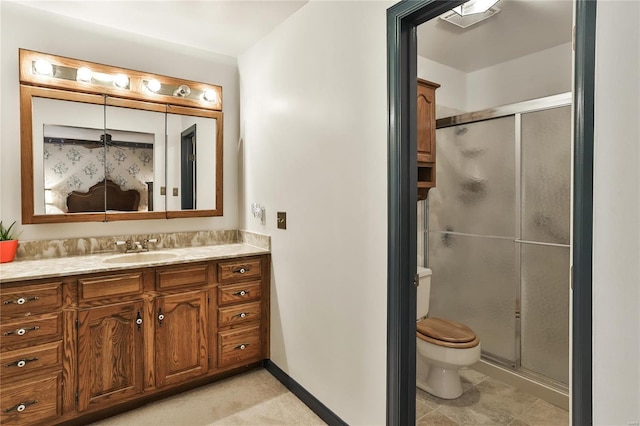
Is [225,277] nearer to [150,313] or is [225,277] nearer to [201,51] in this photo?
[150,313]

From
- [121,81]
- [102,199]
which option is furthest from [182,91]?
[102,199]

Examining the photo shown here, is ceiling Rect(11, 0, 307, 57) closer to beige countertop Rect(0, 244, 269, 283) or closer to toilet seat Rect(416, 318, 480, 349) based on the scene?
beige countertop Rect(0, 244, 269, 283)

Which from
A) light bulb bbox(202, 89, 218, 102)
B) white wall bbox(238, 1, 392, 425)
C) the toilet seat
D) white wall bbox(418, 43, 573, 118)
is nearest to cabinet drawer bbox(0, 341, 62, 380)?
white wall bbox(238, 1, 392, 425)

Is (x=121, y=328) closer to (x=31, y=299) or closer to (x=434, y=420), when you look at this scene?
(x=31, y=299)

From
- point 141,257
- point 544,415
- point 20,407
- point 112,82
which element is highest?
point 112,82

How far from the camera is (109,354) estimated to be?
211cm

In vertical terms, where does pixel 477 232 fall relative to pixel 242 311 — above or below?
above

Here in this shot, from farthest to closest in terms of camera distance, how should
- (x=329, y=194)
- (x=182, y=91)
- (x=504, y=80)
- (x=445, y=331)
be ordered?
1. (x=504, y=80)
2. (x=182, y=91)
3. (x=445, y=331)
4. (x=329, y=194)

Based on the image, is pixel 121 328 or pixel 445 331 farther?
pixel 445 331

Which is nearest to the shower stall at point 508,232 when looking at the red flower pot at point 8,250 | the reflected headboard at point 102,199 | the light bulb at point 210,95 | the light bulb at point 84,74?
the light bulb at point 210,95

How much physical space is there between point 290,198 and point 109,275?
3.86 ft

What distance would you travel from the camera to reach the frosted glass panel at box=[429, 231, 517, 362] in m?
2.68

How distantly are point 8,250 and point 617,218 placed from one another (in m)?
2.95

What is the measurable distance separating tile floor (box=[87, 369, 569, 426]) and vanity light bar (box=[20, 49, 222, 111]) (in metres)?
2.11
